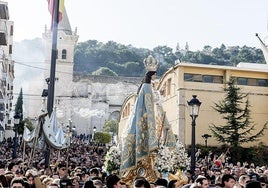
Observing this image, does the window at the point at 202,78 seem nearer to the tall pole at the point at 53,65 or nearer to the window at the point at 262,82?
the window at the point at 262,82

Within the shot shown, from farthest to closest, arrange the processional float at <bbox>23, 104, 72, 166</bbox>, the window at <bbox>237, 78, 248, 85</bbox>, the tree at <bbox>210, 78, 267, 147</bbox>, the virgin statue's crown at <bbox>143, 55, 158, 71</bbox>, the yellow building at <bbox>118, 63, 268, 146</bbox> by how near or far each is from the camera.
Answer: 1. the window at <bbox>237, 78, 248, 85</bbox>
2. the yellow building at <bbox>118, 63, 268, 146</bbox>
3. the tree at <bbox>210, 78, 267, 147</bbox>
4. the processional float at <bbox>23, 104, 72, 166</bbox>
5. the virgin statue's crown at <bbox>143, 55, 158, 71</bbox>

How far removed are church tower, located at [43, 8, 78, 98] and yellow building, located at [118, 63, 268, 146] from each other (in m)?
47.8

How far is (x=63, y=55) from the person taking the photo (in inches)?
3548

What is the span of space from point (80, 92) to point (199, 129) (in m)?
59.7

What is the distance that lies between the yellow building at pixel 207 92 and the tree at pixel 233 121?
5.26 ft

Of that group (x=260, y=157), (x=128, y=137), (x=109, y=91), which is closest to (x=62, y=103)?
(x=109, y=91)

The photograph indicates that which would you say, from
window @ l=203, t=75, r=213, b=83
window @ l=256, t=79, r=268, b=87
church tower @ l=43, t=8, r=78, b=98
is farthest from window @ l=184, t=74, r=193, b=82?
church tower @ l=43, t=8, r=78, b=98

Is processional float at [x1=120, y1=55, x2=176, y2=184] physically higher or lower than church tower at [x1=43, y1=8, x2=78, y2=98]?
lower

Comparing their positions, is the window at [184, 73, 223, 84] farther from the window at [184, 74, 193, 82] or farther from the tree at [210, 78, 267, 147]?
the tree at [210, 78, 267, 147]

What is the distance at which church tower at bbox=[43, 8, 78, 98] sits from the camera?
88688 mm

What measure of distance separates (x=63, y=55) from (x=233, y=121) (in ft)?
183

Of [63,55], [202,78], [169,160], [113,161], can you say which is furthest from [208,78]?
[63,55]

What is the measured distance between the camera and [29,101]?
101m

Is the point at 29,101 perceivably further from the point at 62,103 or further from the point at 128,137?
the point at 128,137
